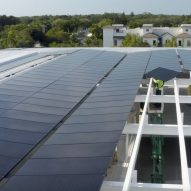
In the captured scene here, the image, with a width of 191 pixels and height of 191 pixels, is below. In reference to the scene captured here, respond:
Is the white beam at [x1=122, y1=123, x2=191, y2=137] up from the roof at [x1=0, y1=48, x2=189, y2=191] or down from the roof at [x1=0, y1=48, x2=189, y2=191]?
down

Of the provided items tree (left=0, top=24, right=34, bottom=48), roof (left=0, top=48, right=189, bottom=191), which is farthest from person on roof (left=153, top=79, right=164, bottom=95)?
tree (left=0, top=24, right=34, bottom=48)

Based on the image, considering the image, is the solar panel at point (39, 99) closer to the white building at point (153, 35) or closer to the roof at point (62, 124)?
the roof at point (62, 124)

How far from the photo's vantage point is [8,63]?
25969mm

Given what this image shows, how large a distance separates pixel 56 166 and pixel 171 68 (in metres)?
14.5

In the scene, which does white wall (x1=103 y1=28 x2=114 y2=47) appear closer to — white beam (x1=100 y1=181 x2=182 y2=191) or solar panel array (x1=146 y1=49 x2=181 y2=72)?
solar panel array (x1=146 y1=49 x2=181 y2=72)

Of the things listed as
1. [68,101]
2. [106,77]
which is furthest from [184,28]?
[68,101]

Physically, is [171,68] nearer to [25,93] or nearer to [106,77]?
[106,77]

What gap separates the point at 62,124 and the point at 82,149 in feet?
7.58

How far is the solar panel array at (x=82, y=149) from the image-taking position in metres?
7.49

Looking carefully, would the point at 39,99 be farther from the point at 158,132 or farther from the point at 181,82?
the point at 181,82

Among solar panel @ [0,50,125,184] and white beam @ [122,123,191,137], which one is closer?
→ solar panel @ [0,50,125,184]

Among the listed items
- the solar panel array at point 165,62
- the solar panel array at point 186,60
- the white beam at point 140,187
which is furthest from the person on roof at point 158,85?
the white beam at point 140,187

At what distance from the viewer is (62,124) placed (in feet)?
37.6

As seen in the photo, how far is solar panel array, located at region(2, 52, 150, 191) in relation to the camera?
24.6 feet
